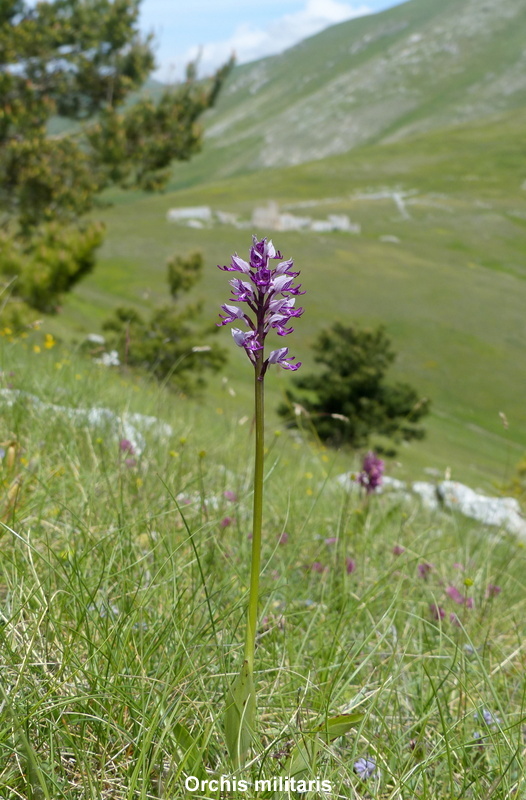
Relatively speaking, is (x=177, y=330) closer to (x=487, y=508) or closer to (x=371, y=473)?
(x=487, y=508)

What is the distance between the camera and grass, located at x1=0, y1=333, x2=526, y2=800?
167 cm

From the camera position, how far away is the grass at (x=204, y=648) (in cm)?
167

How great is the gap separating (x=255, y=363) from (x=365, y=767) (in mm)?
1155

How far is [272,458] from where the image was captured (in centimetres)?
512

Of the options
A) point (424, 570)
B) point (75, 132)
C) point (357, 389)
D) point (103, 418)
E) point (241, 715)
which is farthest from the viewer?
point (357, 389)

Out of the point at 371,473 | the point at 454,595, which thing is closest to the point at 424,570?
the point at 454,595

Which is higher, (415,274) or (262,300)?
(262,300)

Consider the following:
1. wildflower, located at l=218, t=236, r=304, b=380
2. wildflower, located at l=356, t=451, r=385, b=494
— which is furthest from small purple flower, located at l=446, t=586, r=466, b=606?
wildflower, located at l=218, t=236, r=304, b=380

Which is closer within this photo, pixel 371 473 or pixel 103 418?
pixel 371 473

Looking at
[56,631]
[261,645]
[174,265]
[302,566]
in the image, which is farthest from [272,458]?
[174,265]

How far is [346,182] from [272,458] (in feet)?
534

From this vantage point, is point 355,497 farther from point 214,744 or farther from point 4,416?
point 214,744

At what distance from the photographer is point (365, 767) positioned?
1.86 metres

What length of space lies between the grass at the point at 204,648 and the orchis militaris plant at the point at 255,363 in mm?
73
